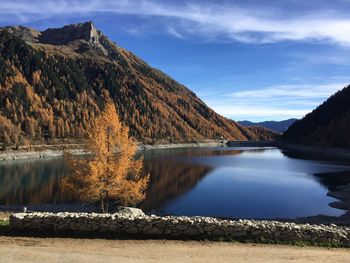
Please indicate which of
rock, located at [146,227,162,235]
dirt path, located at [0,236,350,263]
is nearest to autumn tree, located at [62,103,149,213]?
rock, located at [146,227,162,235]

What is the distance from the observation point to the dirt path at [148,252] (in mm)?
19719

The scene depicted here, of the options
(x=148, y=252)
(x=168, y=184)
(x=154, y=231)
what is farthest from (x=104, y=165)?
(x=168, y=184)

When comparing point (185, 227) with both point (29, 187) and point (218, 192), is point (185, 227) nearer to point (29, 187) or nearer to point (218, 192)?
point (218, 192)

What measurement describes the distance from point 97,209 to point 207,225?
27.3 m

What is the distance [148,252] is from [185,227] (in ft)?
10.6

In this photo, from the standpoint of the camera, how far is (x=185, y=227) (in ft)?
77.1

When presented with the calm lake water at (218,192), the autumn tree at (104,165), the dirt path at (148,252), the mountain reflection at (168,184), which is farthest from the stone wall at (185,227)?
the mountain reflection at (168,184)

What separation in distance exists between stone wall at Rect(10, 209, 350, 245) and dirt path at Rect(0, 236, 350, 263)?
2.85 feet

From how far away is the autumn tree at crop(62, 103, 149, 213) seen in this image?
137 ft

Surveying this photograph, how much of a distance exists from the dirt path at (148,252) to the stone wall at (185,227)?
868mm

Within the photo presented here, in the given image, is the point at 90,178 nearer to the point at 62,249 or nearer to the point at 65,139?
the point at 62,249

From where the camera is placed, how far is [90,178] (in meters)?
41.2

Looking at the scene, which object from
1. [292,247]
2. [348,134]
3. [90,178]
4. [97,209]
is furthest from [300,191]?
[348,134]

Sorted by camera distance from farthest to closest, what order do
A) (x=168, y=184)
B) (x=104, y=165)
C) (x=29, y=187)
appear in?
(x=168, y=184) → (x=29, y=187) → (x=104, y=165)
